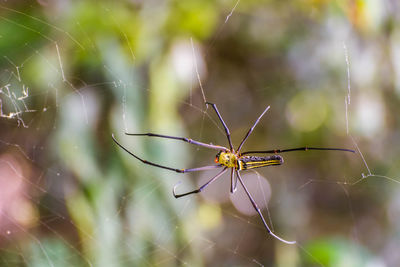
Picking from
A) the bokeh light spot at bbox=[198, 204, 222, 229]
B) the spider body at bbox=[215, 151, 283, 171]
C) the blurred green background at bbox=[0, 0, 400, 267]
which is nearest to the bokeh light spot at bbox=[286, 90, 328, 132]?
the blurred green background at bbox=[0, 0, 400, 267]

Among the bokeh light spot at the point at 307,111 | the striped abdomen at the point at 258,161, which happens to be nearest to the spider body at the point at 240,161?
the striped abdomen at the point at 258,161

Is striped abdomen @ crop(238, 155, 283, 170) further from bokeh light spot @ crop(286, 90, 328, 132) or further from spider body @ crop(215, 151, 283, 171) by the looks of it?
bokeh light spot @ crop(286, 90, 328, 132)

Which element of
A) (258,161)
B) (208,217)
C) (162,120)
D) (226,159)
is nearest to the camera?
(258,161)

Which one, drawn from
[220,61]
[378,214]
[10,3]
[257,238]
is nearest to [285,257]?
[257,238]

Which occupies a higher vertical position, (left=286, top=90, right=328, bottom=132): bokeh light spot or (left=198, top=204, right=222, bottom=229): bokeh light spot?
(left=286, top=90, right=328, bottom=132): bokeh light spot

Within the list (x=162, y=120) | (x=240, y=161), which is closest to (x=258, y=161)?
(x=240, y=161)

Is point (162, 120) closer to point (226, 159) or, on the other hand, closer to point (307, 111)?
point (226, 159)
